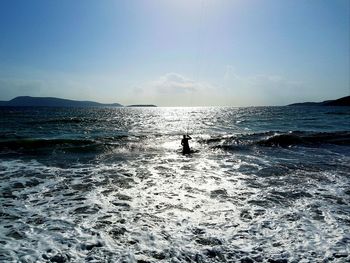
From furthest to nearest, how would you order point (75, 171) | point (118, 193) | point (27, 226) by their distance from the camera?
1. point (75, 171)
2. point (118, 193)
3. point (27, 226)

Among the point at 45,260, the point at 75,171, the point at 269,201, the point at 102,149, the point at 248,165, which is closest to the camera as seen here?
the point at 45,260

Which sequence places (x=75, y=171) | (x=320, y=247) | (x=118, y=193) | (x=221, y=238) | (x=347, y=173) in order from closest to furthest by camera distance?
(x=320, y=247), (x=221, y=238), (x=118, y=193), (x=347, y=173), (x=75, y=171)

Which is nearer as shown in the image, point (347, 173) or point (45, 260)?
point (45, 260)

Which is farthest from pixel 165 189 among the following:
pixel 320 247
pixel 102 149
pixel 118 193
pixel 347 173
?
pixel 102 149

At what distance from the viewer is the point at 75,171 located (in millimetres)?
15961

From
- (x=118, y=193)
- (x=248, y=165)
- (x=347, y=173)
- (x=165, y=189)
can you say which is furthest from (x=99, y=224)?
(x=347, y=173)

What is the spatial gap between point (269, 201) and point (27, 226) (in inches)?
320

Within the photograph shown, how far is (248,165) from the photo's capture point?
17734mm

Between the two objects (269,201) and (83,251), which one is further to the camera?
(269,201)

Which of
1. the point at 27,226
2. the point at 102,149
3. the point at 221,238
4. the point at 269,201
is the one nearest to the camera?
the point at 221,238

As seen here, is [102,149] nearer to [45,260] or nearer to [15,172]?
[15,172]

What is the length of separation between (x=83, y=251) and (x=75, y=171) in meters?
9.75

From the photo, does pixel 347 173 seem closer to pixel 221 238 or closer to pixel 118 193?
pixel 221 238

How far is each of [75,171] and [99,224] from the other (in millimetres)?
8225
